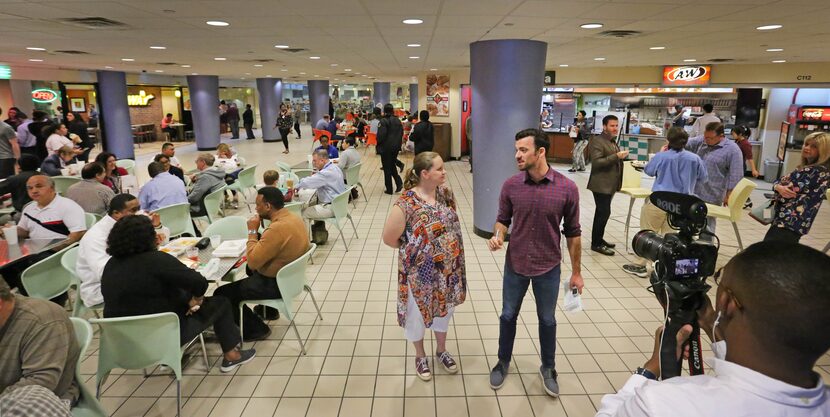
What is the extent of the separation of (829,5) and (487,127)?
10.8 feet

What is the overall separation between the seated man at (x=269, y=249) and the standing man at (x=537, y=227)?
1505 mm

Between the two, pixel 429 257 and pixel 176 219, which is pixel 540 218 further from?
pixel 176 219

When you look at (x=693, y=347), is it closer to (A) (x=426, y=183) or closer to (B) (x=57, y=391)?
(A) (x=426, y=183)

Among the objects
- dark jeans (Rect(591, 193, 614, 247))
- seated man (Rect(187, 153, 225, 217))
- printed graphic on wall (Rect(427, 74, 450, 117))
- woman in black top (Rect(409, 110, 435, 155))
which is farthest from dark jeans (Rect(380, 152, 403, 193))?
printed graphic on wall (Rect(427, 74, 450, 117))

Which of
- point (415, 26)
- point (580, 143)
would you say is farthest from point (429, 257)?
point (580, 143)

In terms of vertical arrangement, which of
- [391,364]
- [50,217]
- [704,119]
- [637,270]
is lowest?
[391,364]

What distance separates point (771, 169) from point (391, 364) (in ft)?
37.8

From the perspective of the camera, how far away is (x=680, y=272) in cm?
166

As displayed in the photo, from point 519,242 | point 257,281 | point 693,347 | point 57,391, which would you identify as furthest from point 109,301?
point 693,347

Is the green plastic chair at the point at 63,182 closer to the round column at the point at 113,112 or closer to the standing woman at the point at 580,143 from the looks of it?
the round column at the point at 113,112

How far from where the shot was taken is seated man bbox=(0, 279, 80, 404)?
78.2 inches

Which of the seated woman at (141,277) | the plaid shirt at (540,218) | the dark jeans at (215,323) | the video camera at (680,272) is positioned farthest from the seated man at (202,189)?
the video camera at (680,272)

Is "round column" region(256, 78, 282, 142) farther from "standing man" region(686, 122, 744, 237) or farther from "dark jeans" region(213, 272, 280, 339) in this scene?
"standing man" region(686, 122, 744, 237)

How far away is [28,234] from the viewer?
4117mm
